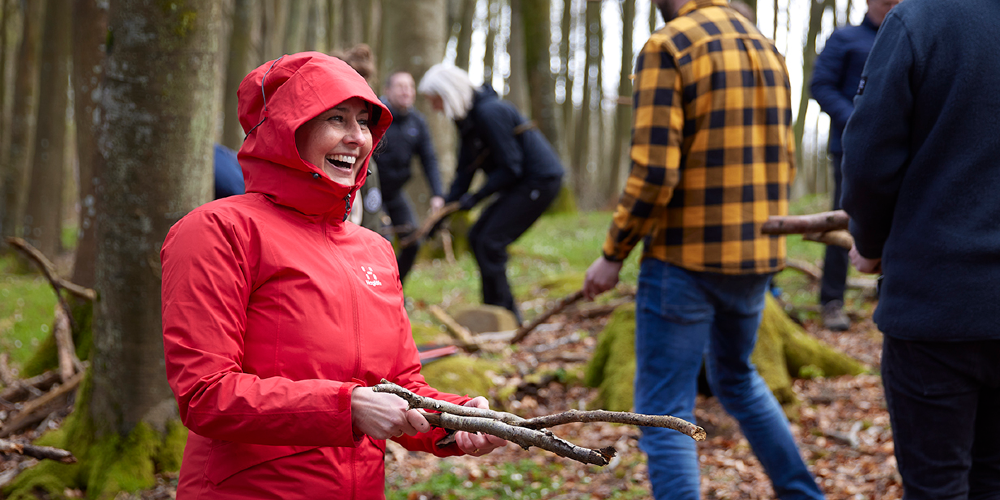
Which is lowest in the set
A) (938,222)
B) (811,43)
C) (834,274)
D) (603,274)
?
(834,274)

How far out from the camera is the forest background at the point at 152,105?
3602 mm

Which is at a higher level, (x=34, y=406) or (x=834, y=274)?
(x=834, y=274)

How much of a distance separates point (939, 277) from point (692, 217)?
1088mm

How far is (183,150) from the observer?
3668 mm

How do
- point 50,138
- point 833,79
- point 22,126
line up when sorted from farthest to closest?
1. point 22,126
2. point 50,138
3. point 833,79

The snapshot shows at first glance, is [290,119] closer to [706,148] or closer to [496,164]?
[706,148]

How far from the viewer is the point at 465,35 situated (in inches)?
807

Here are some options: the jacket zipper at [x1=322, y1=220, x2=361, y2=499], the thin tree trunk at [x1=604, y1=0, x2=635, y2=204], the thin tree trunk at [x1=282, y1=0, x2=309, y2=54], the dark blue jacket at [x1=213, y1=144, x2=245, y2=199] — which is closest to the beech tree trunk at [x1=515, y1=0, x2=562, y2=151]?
the thin tree trunk at [x1=604, y1=0, x2=635, y2=204]

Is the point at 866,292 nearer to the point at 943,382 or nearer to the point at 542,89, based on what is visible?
the point at 943,382

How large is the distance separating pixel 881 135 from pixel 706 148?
94 cm

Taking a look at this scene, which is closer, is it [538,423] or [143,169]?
[538,423]

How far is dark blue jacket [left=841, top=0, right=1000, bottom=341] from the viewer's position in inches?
78.0

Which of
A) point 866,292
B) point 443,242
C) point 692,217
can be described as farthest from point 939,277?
point 443,242

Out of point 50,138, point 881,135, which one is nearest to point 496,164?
point 881,135
